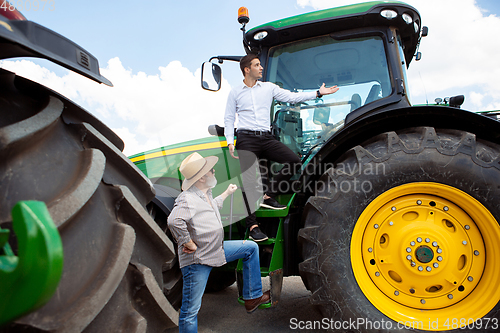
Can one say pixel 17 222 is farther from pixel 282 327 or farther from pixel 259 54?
pixel 259 54

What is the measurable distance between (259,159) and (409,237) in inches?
47.6

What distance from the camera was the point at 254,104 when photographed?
2.68 metres

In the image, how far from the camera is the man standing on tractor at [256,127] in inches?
101

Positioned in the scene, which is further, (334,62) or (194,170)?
(334,62)

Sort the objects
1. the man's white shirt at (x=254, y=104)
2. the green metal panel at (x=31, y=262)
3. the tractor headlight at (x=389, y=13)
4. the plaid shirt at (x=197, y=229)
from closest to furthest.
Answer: the green metal panel at (x=31, y=262) → the plaid shirt at (x=197, y=229) → the tractor headlight at (x=389, y=13) → the man's white shirt at (x=254, y=104)

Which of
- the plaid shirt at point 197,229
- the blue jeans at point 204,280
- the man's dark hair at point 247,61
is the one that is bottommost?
the blue jeans at point 204,280

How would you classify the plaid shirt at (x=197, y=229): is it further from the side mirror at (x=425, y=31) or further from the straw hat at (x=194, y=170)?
the side mirror at (x=425, y=31)

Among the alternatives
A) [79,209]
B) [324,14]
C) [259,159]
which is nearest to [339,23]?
[324,14]

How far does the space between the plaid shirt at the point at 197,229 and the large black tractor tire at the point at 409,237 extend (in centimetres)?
55

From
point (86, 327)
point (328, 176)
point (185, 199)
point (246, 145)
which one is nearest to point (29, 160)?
point (86, 327)

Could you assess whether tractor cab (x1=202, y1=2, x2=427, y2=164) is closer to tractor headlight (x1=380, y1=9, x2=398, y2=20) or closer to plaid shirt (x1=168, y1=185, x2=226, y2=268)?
tractor headlight (x1=380, y1=9, x2=398, y2=20)

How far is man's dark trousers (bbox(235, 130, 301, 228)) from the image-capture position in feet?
8.45

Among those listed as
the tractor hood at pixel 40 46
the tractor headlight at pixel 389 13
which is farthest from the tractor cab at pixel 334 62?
Result: the tractor hood at pixel 40 46

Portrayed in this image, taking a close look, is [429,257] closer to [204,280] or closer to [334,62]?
[204,280]
